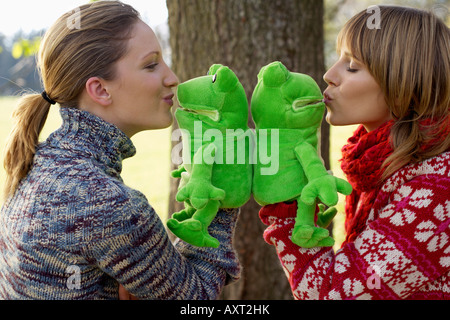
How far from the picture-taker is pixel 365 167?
1.74 metres

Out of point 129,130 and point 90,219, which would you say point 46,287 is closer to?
point 90,219

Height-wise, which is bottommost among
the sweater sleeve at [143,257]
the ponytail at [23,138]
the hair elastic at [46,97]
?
the sweater sleeve at [143,257]

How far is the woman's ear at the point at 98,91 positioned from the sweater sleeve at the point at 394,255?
0.86m

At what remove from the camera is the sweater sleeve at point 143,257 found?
59.9 inches

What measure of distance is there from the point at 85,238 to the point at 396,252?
970 millimetres

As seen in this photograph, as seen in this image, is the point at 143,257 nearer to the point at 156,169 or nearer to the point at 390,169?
the point at 390,169

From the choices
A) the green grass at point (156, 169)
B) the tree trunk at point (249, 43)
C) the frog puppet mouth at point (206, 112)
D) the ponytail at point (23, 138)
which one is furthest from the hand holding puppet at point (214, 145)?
the green grass at point (156, 169)

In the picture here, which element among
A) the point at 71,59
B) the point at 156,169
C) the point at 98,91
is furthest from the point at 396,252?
the point at 156,169

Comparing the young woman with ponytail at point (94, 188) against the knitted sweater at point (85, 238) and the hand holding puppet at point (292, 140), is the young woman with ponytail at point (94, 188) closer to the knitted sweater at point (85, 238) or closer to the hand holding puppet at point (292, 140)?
the knitted sweater at point (85, 238)

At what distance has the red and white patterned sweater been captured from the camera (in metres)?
1.54

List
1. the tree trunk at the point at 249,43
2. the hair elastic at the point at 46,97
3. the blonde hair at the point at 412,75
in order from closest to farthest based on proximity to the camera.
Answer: the blonde hair at the point at 412,75 → the hair elastic at the point at 46,97 → the tree trunk at the point at 249,43

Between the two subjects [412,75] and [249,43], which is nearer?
[412,75]

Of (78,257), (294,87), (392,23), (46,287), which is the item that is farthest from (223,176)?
(392,23)
